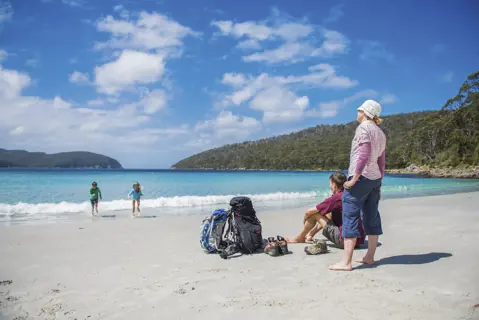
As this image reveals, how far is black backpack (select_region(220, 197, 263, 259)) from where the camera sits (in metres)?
5.89

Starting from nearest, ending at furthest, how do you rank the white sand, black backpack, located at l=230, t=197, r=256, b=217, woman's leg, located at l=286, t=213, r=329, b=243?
the white sand < black backpack, located at l=230, t=197, r=256, b=217 < woman's leg, located at l=286, t=213, r=329, b=243

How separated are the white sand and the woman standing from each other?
58cm

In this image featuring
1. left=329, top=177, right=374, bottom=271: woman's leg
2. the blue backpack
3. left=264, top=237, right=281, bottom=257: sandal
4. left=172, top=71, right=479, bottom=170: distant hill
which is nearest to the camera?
left=329, top=177, right=374, bottom=271: woman's leg

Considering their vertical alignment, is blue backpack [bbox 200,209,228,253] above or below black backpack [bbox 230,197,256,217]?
below

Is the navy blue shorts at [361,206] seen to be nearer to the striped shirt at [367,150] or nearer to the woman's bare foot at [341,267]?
the striped shirt at [367,150]

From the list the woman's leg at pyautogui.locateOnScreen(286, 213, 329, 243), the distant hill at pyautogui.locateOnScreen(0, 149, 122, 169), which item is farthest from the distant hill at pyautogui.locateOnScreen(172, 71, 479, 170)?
the distant hill at pyautogui.locateOnScreen(0, 149, 122, 169)

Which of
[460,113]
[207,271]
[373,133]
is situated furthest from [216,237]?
[460,113]

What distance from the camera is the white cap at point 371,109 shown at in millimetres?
4480

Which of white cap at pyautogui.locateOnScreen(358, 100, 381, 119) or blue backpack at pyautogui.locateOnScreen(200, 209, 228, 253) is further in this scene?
blue backpack at pyautogui.locateOnScreen(200, 209, 228, 253)

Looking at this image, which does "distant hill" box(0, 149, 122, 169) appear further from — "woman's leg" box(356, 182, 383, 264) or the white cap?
the white cap

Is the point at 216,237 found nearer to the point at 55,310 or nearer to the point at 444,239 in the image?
the point at 55,310

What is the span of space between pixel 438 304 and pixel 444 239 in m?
3.82

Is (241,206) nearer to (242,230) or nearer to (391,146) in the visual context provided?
(242,230)

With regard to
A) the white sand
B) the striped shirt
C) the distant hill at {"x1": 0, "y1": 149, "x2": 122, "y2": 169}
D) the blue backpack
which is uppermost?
the distant hill at {"x1": 0, "y1": 149, "x2": 122, "y2": 169}
